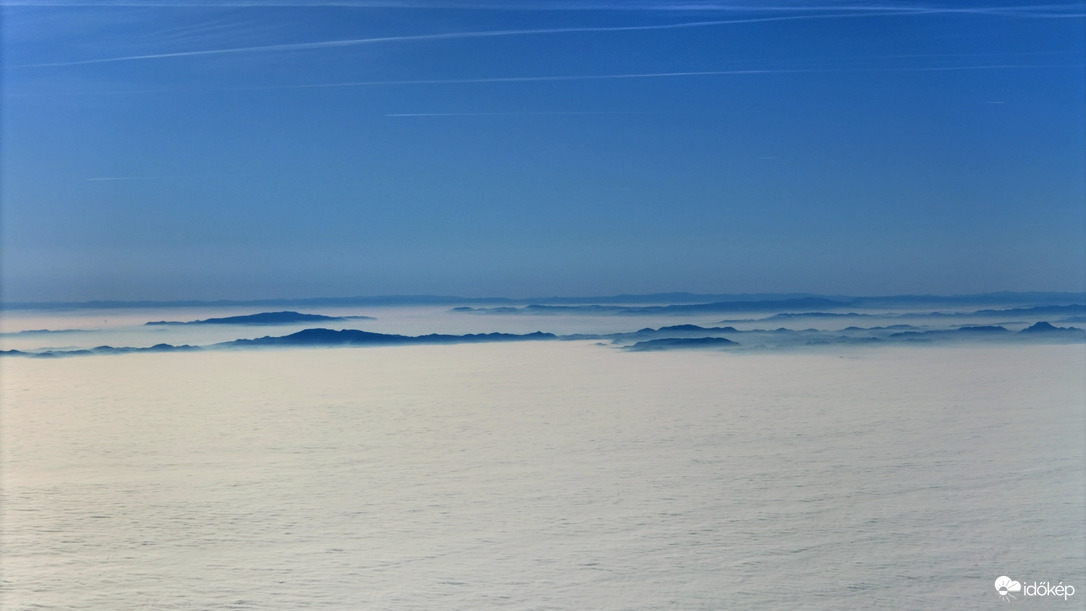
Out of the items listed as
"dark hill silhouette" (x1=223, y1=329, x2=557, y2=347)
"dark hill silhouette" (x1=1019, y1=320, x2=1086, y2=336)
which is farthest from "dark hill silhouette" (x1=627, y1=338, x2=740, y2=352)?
"dark hill silhouette" (x1=1019, y1=320, x2=1086, y2=336)

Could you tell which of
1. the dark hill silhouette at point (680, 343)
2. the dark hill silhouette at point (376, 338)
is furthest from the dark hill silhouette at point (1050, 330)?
the dark hill silhouette at point (376, 338)

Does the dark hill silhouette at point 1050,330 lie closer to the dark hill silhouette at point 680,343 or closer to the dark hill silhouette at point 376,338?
the dark hill silhouette at point 680,343

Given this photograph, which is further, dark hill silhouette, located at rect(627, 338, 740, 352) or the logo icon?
dark hill silhouette, located at rect(627, 338, 740, 352)

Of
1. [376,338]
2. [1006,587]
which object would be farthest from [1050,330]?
[376,338]

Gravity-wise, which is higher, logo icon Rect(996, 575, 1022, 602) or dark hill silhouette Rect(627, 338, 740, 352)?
dark hill silhouette Rect(627, 338, 740, 352)

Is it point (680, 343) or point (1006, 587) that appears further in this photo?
point (680, 343)

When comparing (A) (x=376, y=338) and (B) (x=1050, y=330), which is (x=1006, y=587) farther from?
(A) (x=376, y=338)

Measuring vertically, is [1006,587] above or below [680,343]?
below

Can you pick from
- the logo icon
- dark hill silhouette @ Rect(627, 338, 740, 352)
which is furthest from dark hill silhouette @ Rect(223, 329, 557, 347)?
the logo icon

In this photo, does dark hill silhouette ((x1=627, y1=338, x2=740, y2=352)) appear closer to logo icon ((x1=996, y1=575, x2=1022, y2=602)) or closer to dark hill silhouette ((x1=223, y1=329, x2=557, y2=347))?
dark hill silhouette ((x1=223, y1=329, x2=557, y2=347))

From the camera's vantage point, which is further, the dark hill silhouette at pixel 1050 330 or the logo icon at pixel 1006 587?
the dark hill silhouette at pixel 1050 330
